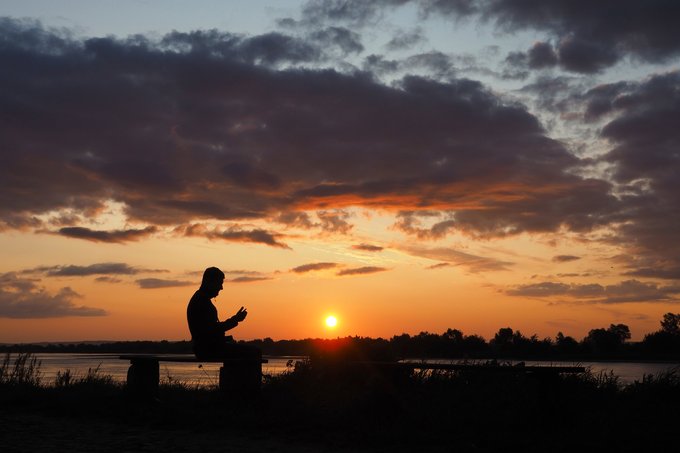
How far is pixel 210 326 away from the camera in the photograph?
10.8 metres

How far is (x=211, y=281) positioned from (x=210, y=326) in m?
0.73

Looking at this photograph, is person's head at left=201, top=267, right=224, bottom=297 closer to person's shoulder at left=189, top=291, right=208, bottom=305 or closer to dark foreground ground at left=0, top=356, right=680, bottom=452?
person's shoulder at left=189, top=291, right=208, bottom=305

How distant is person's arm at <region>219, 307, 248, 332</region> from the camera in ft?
Answer: 35.0

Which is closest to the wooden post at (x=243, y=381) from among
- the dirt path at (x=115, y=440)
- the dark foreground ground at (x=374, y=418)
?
the dark foreground ground at (x=374, y=418)

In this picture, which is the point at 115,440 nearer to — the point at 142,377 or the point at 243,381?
the point at 243,381

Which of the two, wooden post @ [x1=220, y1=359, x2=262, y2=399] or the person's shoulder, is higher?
the person's shoulder

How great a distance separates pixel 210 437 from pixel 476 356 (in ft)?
30.9

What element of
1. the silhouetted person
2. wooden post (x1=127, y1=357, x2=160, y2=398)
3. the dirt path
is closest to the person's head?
the silhouetted person

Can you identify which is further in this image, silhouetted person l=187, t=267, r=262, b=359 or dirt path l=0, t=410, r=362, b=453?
silhouetted person l=187, t=267, r=262, b=359

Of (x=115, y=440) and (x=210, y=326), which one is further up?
(x=210, y=326)

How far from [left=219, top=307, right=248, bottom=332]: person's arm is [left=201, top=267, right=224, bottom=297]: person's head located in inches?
22.0

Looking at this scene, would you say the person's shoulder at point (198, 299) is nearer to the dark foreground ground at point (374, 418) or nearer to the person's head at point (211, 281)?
the person's head at point (211, 281)

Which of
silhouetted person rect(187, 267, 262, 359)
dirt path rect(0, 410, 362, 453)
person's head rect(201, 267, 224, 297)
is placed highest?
person's head rect(201, 267, 224, 297)

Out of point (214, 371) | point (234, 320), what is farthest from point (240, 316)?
point (214, 371)
